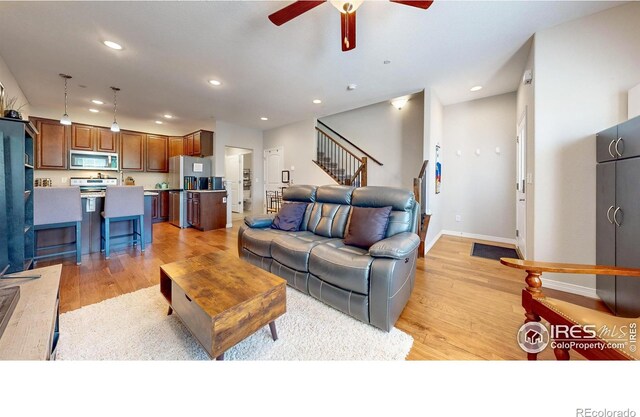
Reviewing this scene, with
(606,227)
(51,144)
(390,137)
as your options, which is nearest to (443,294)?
(606,227)

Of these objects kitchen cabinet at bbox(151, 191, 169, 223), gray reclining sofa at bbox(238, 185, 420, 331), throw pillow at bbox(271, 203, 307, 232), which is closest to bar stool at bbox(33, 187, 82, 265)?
gray reclining sofa at bbox(238, 185, 420, 331)

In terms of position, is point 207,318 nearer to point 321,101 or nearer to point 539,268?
point 539,268

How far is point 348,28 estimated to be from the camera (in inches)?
72.6

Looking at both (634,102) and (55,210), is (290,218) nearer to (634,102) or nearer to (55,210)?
(55,210)

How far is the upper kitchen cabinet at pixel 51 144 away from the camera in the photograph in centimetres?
467

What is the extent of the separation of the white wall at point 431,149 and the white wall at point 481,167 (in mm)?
493

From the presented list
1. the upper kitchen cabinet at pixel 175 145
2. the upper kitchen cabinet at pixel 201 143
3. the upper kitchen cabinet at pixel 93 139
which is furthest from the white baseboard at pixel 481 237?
the upper kitchen cabinet at pixel 93 139

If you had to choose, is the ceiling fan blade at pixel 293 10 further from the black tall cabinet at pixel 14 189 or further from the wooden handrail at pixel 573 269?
the black tall cabinet at pixel 14 189

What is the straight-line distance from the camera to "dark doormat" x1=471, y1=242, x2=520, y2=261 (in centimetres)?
339

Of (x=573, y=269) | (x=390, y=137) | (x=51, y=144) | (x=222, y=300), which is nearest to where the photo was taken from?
(x=573, y=269)

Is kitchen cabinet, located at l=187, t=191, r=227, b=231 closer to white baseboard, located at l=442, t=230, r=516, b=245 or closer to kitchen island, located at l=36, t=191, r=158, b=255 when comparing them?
kitchen island, located at l=36, t=191, r=158, b=255

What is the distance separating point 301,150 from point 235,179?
13.5 feet

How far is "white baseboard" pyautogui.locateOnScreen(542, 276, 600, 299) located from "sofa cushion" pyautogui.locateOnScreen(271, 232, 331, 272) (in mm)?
2517
